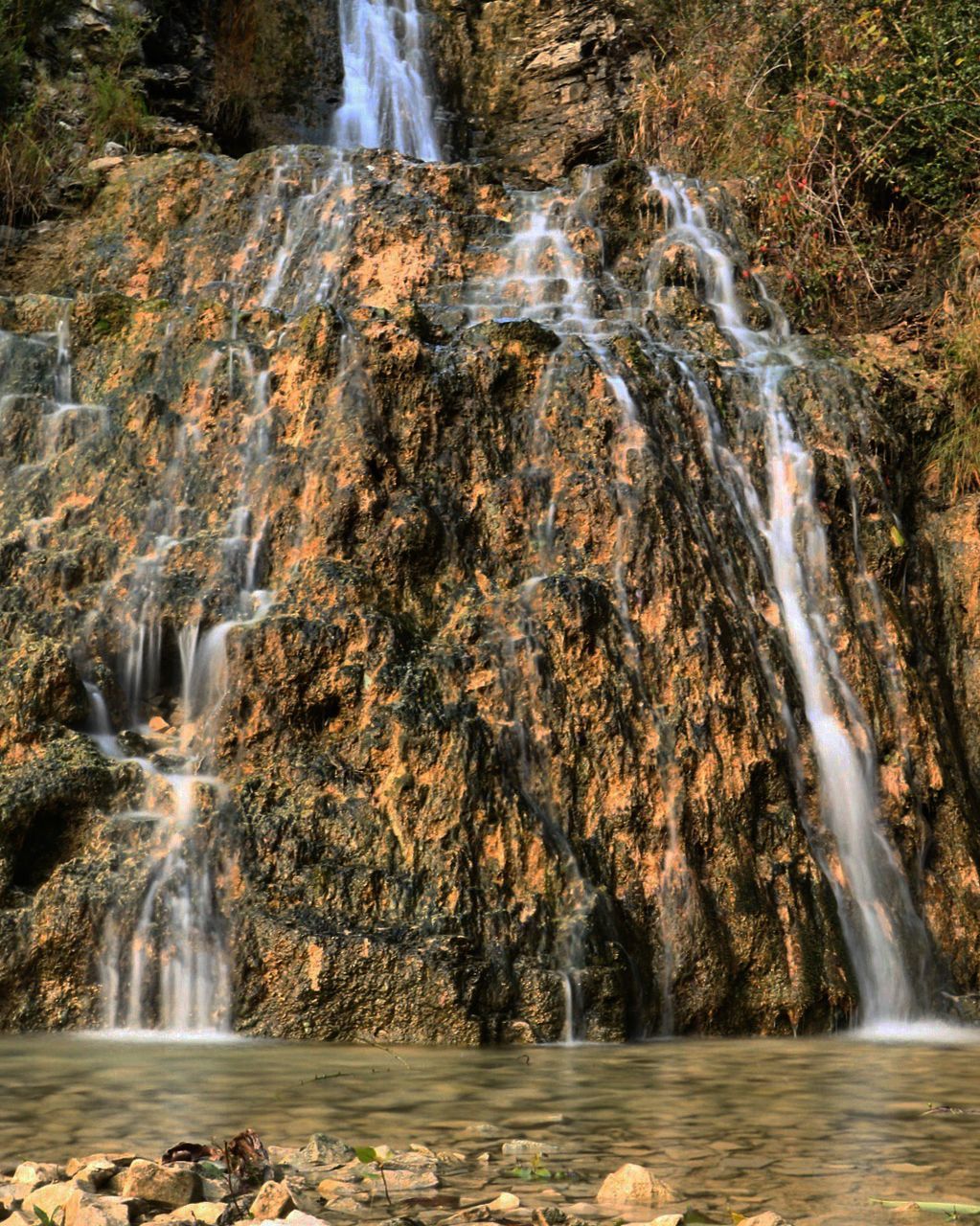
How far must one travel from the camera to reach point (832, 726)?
8312 mm

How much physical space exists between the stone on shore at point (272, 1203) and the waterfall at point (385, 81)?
14332 millimetres

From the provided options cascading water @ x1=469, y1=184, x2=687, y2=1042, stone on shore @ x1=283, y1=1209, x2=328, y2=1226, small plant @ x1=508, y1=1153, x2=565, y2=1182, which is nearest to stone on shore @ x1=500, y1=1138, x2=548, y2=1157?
small plant @ x1=508, y1=1153, x2=565, y2=1182

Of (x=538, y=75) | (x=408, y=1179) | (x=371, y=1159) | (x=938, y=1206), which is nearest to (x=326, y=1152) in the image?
(x=371, y=1159)

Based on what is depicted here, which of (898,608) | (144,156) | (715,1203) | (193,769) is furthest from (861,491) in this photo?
(144,156)

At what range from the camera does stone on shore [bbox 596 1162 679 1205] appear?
11.9 ft

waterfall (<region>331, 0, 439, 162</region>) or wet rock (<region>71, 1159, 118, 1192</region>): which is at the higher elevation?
waterfall (<region>331, 0, 439, 162</region>)

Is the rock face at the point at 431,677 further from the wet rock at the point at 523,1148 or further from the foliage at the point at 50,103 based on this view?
the foliage at the point at 50,103

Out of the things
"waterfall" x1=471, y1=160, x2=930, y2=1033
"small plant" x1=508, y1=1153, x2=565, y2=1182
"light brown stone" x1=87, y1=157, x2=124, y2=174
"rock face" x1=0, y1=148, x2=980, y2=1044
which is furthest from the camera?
"light brown stone" x1=87, y1=157, x2=124, y2=174

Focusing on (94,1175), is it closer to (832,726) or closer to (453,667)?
(453,667)

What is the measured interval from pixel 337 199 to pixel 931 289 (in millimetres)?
4958

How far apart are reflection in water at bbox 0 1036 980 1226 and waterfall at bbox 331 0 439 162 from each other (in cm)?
1240

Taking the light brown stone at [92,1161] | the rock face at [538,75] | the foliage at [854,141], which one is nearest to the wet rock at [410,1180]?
the light brown stone at [92,1161]

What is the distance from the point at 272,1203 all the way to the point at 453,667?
4.50m

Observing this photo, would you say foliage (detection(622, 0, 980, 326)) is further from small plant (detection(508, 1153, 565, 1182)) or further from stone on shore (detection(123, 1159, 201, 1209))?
stone on shore (detection(123, 1159, 201, 1209))
